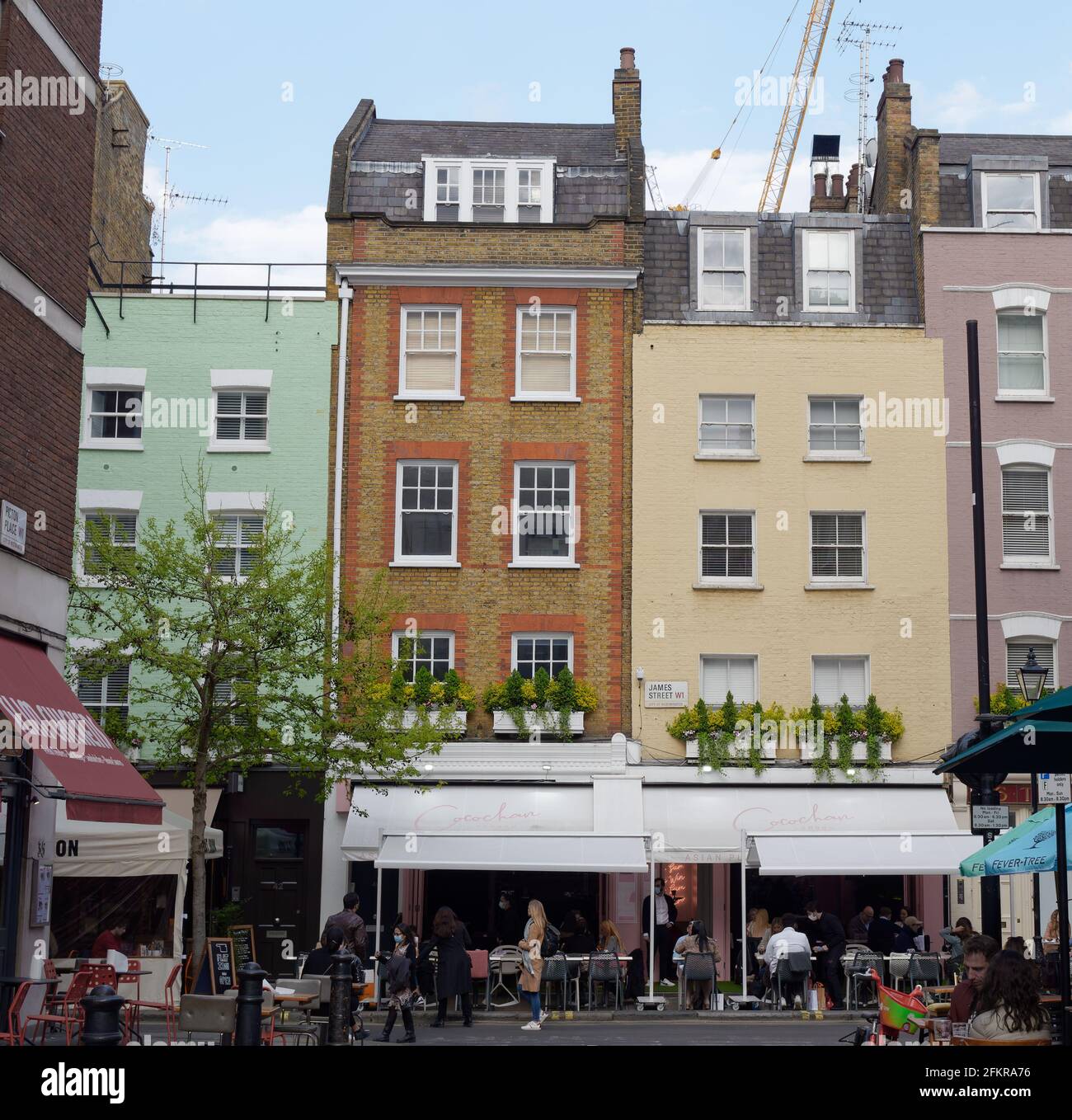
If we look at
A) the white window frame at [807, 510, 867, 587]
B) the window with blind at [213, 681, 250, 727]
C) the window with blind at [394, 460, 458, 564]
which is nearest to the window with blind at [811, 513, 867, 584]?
the white window frame at [807, 510, 867, 587]

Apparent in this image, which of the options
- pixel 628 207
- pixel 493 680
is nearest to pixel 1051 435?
pixel 628 207

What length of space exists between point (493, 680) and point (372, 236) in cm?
901

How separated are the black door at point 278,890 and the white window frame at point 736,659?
26.0ft

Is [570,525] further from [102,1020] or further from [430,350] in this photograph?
[102,1020]

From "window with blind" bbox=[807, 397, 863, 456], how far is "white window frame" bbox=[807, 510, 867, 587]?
1.17m

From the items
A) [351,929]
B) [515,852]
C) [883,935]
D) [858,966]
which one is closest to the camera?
[351,929]

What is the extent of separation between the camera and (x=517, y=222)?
1212 inches

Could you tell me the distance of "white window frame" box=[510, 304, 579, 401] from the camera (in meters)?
30.2

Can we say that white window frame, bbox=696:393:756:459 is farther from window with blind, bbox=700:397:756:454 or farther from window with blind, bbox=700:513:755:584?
window with blind, bbox=700:513:755:584

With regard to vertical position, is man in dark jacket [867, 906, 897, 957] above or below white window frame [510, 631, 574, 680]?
below

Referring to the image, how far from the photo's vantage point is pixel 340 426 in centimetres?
3011

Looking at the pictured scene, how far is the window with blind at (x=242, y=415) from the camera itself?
30.3 meters

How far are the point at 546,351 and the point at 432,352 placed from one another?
87.1 inches

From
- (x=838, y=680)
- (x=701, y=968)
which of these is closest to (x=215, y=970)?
(x=701, y=968)
